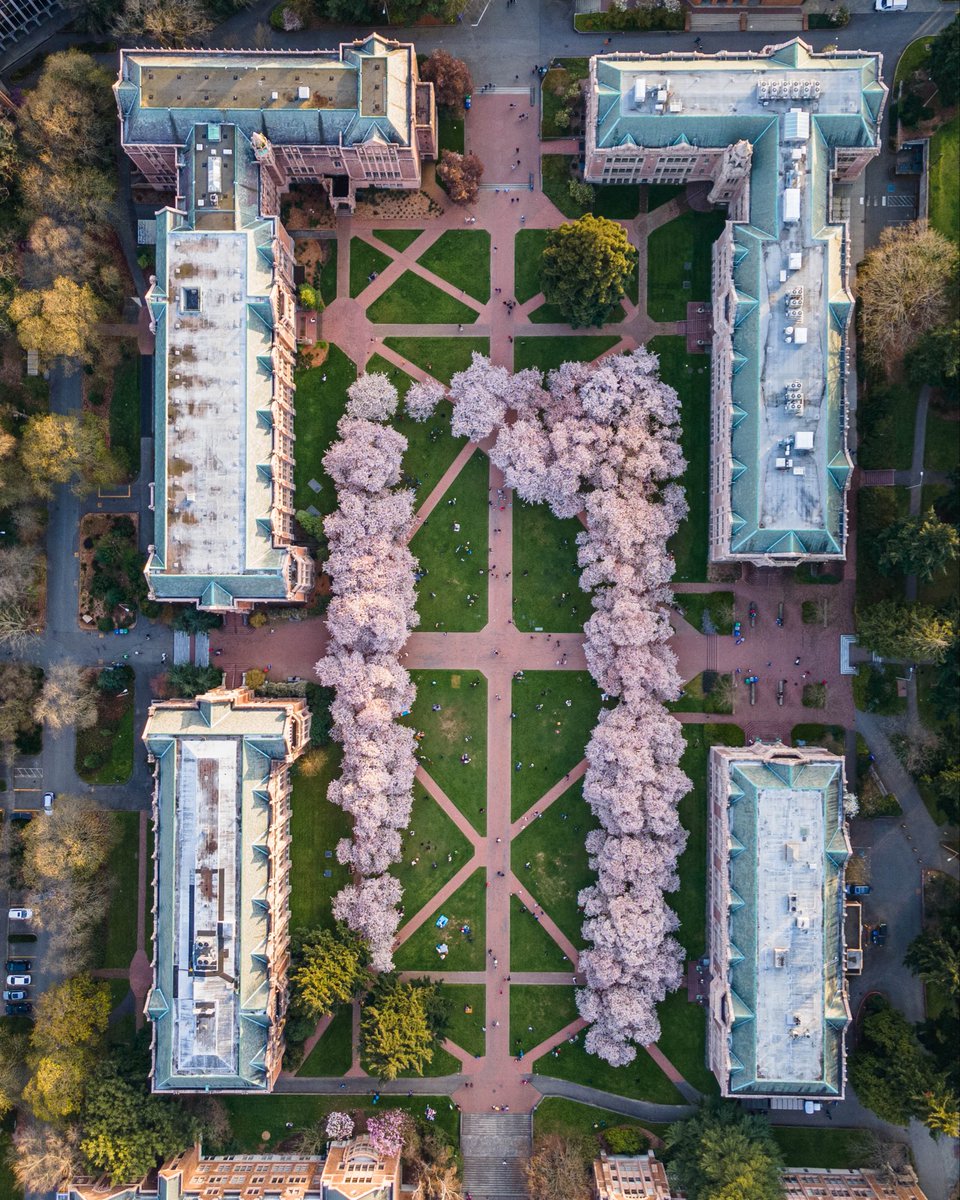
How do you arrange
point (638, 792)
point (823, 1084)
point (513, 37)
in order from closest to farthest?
point (823, 1084), point (638, 792), point (513, 37)

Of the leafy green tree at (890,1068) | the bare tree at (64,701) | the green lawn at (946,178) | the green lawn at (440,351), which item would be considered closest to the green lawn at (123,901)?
the bare tree at (64,701)

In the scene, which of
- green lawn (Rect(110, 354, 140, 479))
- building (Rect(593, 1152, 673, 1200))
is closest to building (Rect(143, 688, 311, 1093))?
green lawn (Rect(110, 354, 140, 479))

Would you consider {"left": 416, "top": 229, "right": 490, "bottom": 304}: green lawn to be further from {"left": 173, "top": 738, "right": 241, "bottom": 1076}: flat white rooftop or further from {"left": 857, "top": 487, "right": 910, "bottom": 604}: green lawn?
{"left": 173, "top": 738, "right": 241, "bottom": 1076}: flat white rooftop

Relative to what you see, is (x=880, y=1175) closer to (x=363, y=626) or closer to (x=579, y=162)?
(x=363, y=626)

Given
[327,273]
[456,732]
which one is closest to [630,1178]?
[456,732]

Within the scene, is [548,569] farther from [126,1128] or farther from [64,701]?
[126,1128]

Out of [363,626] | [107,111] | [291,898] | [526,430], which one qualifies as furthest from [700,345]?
[291,898]
